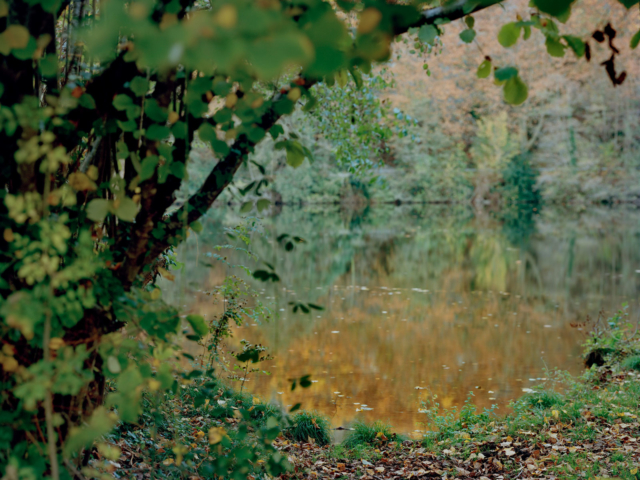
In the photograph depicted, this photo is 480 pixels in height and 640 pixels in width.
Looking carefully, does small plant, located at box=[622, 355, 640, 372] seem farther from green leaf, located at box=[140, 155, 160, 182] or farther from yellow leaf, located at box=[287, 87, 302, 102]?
green leaf, located at box=[140, 155, 160, 182]

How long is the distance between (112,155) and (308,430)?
3464 mm

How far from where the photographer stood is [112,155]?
1.82 metres

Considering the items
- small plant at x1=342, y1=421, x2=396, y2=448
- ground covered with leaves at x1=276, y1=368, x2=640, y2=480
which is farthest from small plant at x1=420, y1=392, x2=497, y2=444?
small plant at x1=342, y1=421, x2=396, y2=448

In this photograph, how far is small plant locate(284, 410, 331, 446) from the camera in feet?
15.4

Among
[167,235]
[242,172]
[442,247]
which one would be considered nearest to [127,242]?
[167,235]

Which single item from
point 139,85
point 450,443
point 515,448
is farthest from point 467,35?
point 450,443

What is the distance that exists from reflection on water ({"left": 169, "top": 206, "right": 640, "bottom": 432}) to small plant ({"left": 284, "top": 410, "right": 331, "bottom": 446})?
75cm

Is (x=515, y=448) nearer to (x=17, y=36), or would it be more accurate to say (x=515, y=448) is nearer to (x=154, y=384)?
(x=154, y=384)

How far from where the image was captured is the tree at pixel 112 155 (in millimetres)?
970

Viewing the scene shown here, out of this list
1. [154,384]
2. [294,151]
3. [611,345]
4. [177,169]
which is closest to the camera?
[154,384]

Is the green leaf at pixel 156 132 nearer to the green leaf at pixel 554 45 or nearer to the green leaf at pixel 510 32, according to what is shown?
the green leaf at pixel 510 32

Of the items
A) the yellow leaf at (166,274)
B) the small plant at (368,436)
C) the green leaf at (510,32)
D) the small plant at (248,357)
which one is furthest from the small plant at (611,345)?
the green leaf at (510,32)

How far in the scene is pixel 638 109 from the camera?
90.7 feet

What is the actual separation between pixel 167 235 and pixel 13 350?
0.51 m
